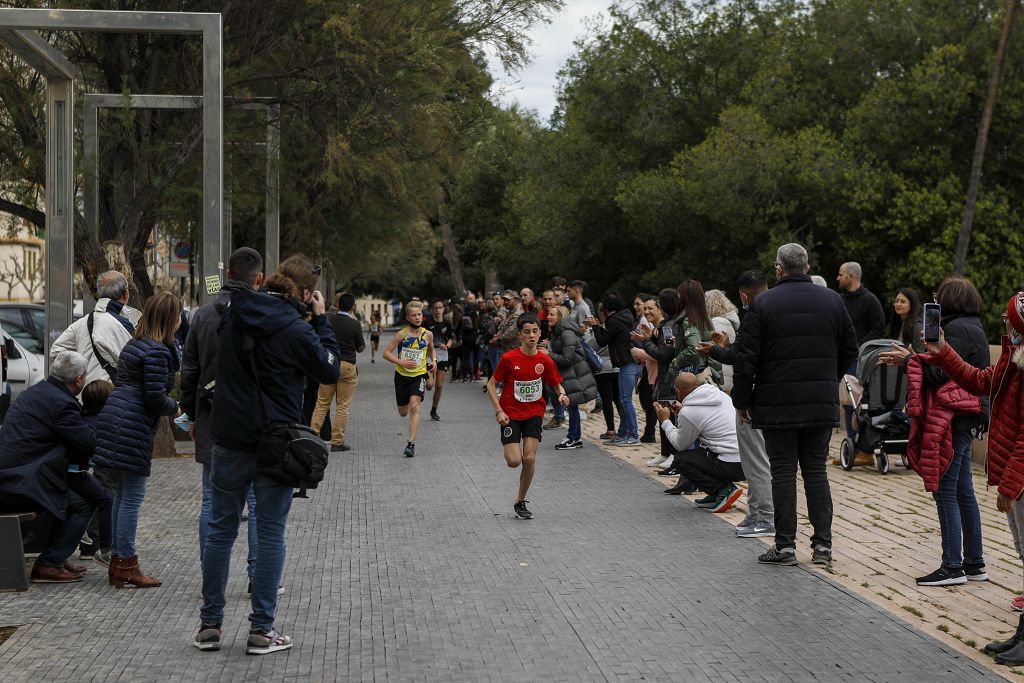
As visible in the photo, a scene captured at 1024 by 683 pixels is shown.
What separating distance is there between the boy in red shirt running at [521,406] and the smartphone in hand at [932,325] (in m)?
4.24

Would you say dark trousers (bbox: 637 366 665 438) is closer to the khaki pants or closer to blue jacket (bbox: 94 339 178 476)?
the khaki pants

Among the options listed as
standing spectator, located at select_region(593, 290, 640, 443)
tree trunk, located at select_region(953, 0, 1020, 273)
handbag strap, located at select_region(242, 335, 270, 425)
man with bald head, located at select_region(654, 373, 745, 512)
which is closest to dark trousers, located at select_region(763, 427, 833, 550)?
man with bald head, located at select_region(654, 373, 745, 512)

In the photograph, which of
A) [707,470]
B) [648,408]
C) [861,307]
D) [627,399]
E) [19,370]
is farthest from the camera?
[19,370]

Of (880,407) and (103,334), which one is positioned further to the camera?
(880,407)

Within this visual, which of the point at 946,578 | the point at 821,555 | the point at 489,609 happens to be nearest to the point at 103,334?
the point at 489,609

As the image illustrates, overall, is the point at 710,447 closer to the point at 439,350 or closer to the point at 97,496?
the point at 97,496

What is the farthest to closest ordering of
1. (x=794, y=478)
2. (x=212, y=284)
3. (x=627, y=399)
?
(x=627, y=399) → (x=212, y=284) → (x=794, y=478)

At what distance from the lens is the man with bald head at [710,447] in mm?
10445

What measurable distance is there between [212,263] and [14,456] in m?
6.25

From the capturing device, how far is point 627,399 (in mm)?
15664

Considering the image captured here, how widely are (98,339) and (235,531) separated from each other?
3.94 metres

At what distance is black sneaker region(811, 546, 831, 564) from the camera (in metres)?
8.17

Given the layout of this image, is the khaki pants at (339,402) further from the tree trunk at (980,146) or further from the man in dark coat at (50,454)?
the tree trunk at (980,146)

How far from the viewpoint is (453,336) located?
28422 mm
